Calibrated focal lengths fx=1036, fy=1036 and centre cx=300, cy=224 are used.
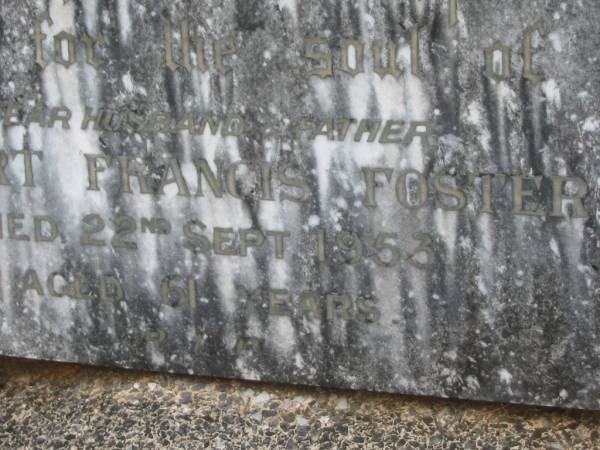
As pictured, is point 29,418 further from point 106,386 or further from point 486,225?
Answer: point 486,225

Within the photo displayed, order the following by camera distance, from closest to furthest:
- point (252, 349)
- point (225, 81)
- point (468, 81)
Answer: point (468, 81), point (225, 81), point (252, 349)

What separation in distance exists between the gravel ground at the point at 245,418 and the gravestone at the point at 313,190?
103mm

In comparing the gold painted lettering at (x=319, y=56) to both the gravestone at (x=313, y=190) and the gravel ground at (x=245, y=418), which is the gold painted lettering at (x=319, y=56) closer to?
the gravestone at (x=313, y=190)

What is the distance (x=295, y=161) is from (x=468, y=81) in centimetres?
51

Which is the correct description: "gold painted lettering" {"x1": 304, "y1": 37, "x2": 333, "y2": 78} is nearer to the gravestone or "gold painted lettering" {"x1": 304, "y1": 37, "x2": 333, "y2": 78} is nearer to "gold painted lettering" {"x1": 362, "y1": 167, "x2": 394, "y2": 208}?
the gravestone

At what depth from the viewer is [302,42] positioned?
2.70 metres

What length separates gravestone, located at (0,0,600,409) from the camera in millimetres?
2598

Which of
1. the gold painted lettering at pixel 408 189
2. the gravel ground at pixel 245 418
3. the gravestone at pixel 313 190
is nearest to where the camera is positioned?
the gravestone at pixel 313 190

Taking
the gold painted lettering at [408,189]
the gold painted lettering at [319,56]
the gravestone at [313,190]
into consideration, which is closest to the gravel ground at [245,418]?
the gravestone at [313,190]

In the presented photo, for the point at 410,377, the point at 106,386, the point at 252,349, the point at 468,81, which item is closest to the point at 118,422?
the point at 106,386

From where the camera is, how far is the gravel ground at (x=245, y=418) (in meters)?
2.88

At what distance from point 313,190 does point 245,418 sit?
730mm

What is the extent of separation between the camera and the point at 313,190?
2.80 metres

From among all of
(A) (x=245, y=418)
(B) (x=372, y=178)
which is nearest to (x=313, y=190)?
(B) (x=372, y=178)
